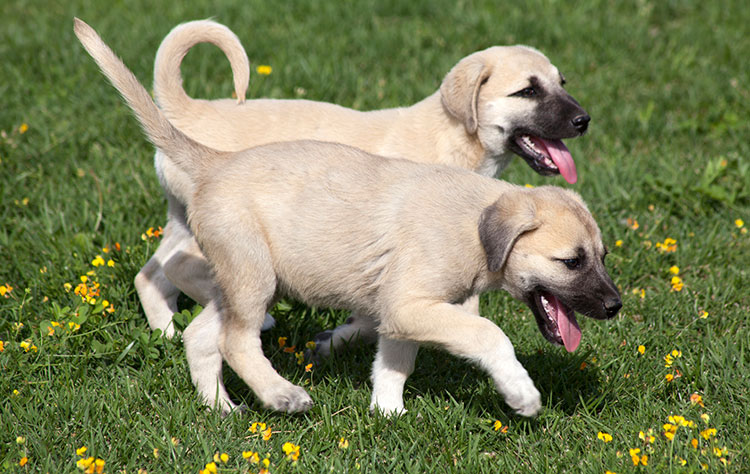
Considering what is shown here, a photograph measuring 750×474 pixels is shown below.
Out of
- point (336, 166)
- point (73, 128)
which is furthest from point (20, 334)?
Answer: point (73, 128)

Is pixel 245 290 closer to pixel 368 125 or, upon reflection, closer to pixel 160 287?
pixel 160 287

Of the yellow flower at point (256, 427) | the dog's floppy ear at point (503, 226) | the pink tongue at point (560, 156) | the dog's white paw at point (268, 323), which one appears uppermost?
the dog's floppy ear at point (503, 226)

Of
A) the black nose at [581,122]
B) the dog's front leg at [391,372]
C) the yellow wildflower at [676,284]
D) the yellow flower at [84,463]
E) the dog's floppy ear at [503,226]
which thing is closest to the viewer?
the yellow flower at [84,463]

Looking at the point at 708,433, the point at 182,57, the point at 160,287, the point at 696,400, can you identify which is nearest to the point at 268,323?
the point at 160,287

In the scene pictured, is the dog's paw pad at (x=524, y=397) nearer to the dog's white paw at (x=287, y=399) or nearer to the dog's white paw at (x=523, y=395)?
the dog's white paw at (x=523, y=395)

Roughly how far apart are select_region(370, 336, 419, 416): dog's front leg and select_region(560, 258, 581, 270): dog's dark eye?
780 millimetres

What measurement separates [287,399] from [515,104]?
229 cm

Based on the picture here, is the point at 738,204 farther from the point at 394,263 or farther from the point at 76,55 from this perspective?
the point at 76,55

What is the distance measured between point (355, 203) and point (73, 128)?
3521mm

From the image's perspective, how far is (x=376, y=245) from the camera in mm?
3852

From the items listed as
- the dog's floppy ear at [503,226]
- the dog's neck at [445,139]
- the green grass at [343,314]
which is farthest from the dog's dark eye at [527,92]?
the dog's floppy ear at [503,226]

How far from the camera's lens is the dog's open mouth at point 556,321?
3.89 m

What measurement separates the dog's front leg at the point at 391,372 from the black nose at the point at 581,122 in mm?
1798

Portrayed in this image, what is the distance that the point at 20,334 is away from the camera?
175 inches
